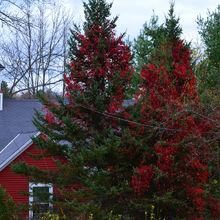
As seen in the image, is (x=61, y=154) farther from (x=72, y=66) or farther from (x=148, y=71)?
(x=148, y=71)

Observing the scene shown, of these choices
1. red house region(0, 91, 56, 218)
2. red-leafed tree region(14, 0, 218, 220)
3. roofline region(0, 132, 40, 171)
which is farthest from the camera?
roofline region(0, 132, 40, 171)

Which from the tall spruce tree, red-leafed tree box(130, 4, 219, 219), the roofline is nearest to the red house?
the roofline

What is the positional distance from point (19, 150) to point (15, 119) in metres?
7.16

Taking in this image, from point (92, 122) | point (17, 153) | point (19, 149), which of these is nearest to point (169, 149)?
point (92, 122)

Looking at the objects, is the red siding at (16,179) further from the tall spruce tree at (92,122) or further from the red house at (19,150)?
the tall spruce tree at (92,122)

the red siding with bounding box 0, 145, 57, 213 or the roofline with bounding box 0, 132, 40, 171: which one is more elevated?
the roofline with bounding box 0, 132, 40, 171

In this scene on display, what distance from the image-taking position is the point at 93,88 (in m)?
12.7

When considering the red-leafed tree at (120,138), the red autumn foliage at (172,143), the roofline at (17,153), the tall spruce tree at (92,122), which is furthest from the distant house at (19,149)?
the red autumn foliage at (172,143)

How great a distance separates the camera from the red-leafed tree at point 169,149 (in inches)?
473

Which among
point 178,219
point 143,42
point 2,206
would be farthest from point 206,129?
point 143,42

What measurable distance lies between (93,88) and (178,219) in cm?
508

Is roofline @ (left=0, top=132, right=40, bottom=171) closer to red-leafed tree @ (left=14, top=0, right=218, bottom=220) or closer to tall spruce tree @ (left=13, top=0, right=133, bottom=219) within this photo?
tall spruce tree @ (left=13, top=0, right=133, bottom=219)

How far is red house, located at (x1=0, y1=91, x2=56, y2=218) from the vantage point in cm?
1586

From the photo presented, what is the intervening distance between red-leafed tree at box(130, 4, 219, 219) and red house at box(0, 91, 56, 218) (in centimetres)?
380
